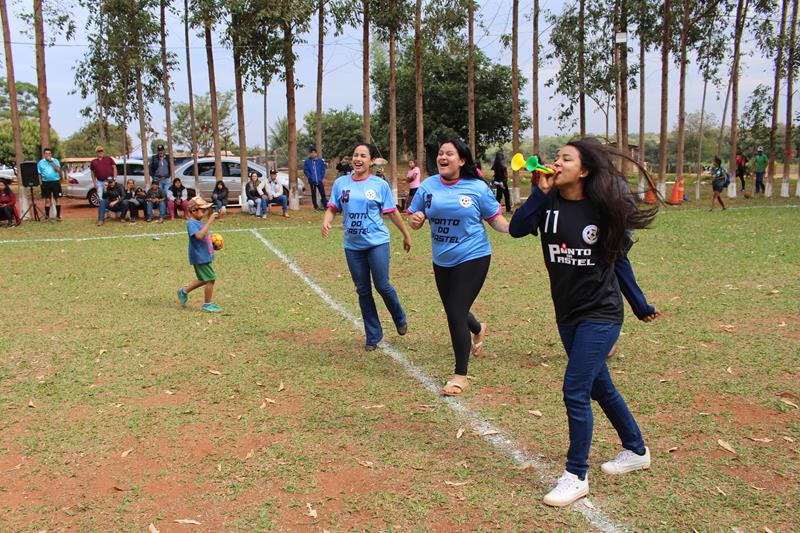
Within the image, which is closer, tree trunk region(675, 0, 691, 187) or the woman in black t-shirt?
the woman in black t-shirt

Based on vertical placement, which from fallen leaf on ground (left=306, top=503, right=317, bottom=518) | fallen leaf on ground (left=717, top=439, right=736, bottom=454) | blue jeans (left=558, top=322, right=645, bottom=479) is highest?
blue jeans (left=558, top=322, right=645, bottom=479)

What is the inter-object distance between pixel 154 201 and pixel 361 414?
50.1ft

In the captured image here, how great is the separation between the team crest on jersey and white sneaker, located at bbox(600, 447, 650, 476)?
1.30 m

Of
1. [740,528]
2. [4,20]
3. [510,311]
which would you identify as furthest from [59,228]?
[740,528]

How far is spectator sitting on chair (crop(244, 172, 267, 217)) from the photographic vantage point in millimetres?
20000

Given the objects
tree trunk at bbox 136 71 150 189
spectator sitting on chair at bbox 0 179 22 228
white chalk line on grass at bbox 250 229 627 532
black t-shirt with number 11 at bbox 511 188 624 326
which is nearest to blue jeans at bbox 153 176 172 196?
tree trunk at bbox 136 71 150 189

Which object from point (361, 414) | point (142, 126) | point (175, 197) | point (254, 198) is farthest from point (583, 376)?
point (142, 126)

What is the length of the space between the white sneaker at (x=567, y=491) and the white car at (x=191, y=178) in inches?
754

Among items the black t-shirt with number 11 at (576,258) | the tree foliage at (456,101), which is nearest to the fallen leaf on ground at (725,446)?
the black t-shirt with number 11 at (576,258)

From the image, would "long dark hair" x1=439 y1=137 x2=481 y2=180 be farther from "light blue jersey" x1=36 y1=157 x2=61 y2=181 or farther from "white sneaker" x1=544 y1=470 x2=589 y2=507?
"light blue jersey" x1=36 y1=157 x2=61 y2=181

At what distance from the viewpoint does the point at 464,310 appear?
17.5 feet

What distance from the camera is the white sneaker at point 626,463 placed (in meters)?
3.95

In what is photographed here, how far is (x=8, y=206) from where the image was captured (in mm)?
17234

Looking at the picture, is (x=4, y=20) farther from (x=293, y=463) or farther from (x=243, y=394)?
(x=293, y=463)
